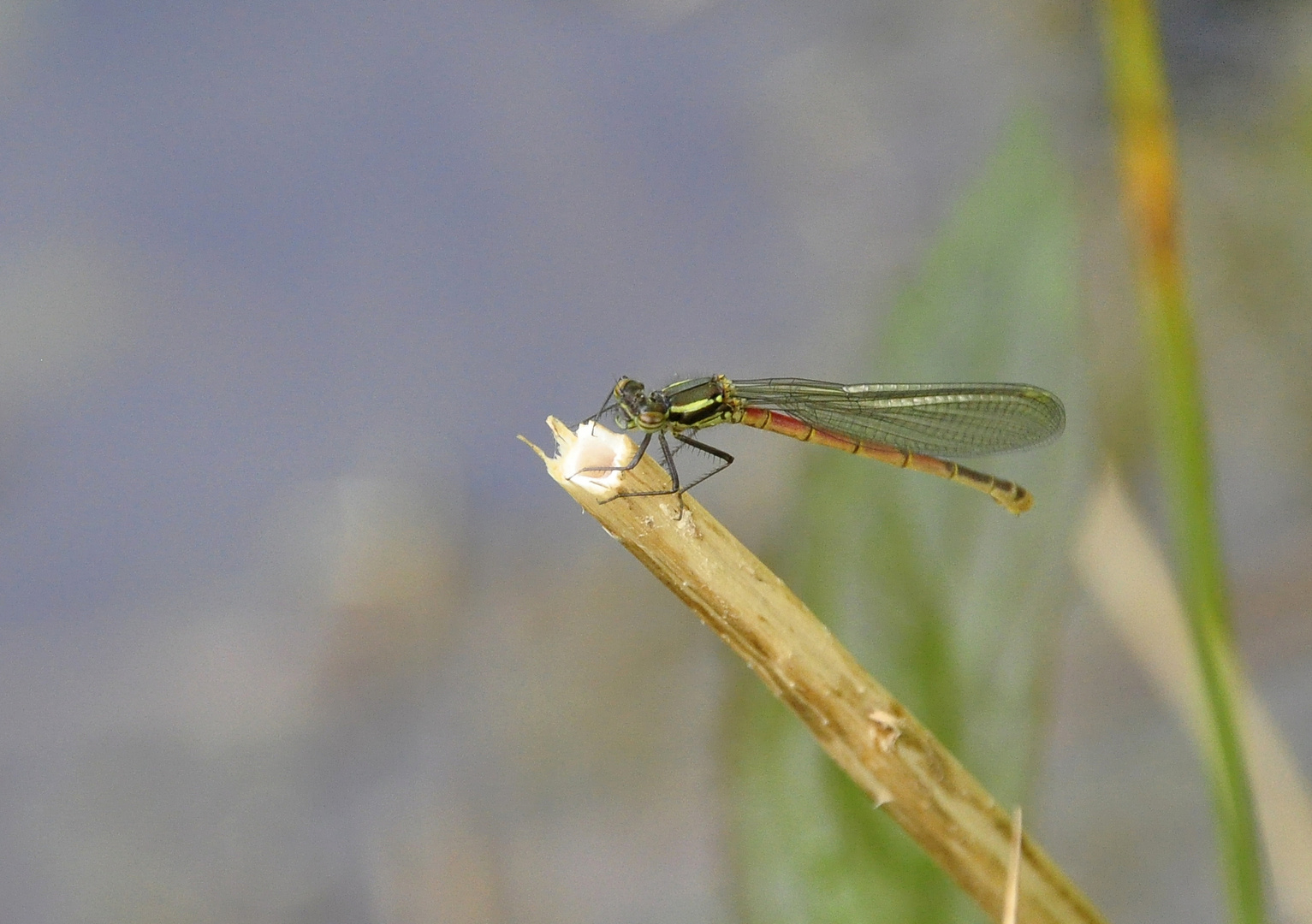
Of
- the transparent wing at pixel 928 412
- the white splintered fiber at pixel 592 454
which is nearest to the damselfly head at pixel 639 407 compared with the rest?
the transparent wing at pixel 928 412

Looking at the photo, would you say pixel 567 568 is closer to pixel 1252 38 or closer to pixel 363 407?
pixel 363 407

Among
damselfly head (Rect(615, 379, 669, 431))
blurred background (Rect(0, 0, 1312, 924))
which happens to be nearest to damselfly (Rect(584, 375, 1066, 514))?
damselfly head (Rect(615, 379, 669, 431))

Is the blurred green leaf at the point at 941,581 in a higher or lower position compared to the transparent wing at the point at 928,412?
lower

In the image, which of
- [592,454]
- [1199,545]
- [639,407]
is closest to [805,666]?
[592,454]

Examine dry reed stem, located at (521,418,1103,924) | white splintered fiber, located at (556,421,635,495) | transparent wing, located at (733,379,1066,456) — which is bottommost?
dry reed stem, located at (521,418,1103,924)

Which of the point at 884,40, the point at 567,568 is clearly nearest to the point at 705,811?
the point at 567,568

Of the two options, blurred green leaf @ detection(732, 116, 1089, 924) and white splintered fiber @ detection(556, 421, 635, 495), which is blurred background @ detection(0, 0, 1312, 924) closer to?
blurred green leaf @ detection(732, 116, 1089, 924)

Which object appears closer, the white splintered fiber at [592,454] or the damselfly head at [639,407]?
the white splintered fiber at [592,454]

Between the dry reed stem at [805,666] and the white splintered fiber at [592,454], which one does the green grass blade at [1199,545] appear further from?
the white splintered fiber at [592,454]
